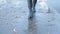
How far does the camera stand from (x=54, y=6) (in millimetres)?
5648

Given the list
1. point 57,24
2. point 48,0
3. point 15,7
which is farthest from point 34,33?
point 48,0

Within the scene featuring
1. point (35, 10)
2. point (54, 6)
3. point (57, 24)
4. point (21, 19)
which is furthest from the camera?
point (54, 6)

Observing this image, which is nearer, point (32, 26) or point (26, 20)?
point (32, 26)

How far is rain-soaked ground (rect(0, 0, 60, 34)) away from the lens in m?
4.33

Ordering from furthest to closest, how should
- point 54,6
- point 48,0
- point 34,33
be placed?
point 48,0, point 54,6, point 34,33

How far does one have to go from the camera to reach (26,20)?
482 cm

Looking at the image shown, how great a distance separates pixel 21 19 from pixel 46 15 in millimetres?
782

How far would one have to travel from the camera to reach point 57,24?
4.57 m

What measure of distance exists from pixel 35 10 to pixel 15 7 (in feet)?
2.50

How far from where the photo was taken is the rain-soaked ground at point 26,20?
4.33 metres

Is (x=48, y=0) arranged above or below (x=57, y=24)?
above

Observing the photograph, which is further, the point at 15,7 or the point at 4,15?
the point at 15,7

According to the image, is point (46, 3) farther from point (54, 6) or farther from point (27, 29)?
point (27, 29)

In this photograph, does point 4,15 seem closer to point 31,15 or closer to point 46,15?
point 31,15
